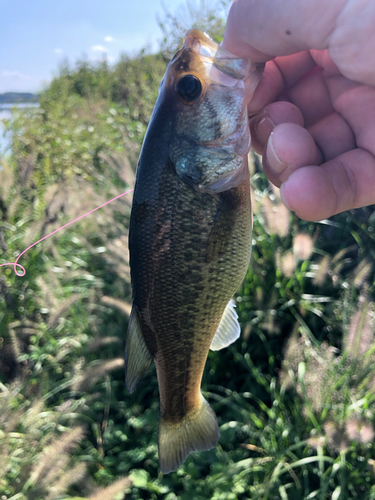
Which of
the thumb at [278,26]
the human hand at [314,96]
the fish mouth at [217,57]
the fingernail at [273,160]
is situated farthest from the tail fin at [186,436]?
the thumb at [278,26]

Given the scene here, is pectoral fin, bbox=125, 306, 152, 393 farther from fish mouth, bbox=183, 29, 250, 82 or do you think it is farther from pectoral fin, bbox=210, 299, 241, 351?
fish mouth, bbox=183, 29, 250, 82

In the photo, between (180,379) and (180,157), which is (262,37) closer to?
(180,157)

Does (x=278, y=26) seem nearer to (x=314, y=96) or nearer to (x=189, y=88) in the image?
(x=189, y=88)

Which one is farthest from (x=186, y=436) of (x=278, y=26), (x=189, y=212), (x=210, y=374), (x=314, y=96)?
(x=314, y=96)

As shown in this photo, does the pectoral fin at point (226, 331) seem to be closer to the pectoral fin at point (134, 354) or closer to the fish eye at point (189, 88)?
the pectoral fin at point (134, 354)

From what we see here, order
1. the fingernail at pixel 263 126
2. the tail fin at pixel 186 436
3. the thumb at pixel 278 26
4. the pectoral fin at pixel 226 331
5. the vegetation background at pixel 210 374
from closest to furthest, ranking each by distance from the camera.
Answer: the thumb at pixel 278 26
the tail fin at pixel 186 436
the pectoral fin at pixel 226 331
the fingernail at pixel 263 126
the vegetation background at pixel 210 374

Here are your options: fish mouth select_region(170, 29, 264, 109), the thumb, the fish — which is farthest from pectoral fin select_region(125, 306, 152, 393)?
the thumb

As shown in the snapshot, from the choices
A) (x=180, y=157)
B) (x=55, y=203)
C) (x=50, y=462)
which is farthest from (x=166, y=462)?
(x=55, y=203)
